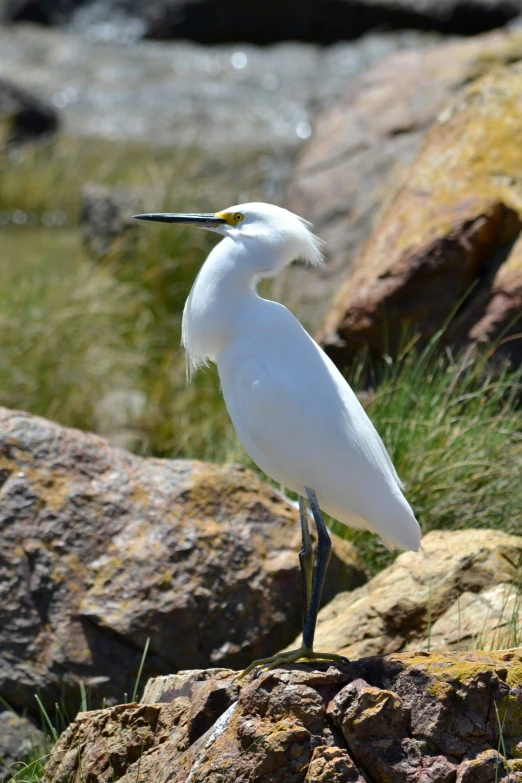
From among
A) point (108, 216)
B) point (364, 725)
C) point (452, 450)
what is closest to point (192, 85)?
point (108, 216)

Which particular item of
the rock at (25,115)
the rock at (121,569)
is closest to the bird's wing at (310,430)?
the rock at (121,569)

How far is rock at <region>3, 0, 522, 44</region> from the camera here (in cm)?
1565

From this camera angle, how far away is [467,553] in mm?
3424

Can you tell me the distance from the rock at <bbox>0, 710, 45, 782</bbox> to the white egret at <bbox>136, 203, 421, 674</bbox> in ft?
3.77

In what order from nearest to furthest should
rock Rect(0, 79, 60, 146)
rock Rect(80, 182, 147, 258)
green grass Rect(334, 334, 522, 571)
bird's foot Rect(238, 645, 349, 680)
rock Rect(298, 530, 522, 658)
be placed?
bird's foot Rect(238, 645, 349, 680) < rock Rect(298, 530, 522, 658) < green grass Rect(334, 334, 522, 571) < rock Rect(80, 182, 147, 258) < rock Rect(0, 79, 60, 146)

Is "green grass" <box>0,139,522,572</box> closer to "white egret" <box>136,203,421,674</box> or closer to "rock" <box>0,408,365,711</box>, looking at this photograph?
"rock" <box>0,408,365,711</box>

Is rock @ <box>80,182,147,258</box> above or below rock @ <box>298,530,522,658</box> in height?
below

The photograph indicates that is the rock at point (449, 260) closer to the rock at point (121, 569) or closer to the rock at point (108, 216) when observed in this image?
the rock at point (121, 569)

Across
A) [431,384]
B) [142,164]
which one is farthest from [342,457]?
[142,164]

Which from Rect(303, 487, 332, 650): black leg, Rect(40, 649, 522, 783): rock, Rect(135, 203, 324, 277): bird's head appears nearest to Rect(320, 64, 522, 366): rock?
Rect(135, 203, 324, 277): bird's head

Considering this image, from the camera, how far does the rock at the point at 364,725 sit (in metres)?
2.22

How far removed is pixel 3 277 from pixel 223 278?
457 centimetres

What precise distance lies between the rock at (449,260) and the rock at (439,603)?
4.58ft

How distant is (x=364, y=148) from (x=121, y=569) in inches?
170
